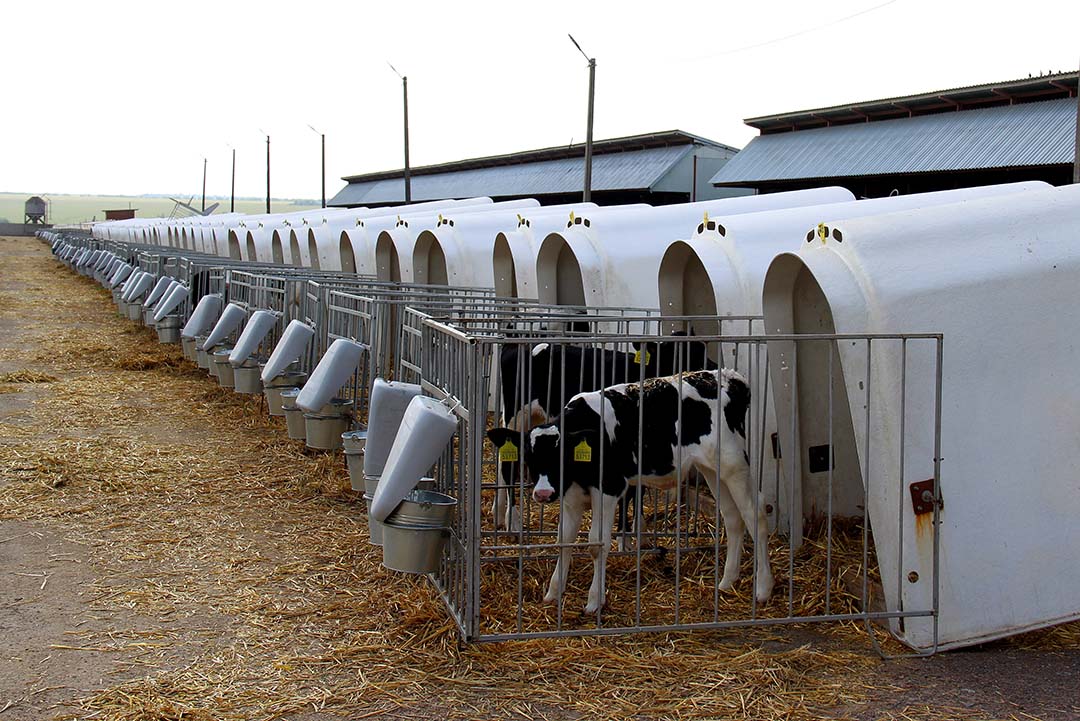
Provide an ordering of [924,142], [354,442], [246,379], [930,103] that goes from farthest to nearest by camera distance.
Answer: [930,103]
[924,142]
[246,379]
[354,442]

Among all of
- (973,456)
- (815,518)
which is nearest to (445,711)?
(973,456)

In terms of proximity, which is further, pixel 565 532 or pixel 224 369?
pixel 224 369

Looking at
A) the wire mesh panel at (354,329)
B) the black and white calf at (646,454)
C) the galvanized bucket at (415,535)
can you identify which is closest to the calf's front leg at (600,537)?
the black and white calf at (646,454)

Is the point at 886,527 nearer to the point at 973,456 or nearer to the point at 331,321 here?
the point at 973,456

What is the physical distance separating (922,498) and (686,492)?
86.3 inches

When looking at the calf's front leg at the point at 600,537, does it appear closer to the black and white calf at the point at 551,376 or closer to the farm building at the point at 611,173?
the black and white calf at the point at 551,376

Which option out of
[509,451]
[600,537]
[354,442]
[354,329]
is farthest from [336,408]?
[600,537]

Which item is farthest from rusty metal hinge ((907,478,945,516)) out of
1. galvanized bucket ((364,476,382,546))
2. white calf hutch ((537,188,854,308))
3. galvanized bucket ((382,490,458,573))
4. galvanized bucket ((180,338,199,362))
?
galvanized bucket ((180,338,199,362))

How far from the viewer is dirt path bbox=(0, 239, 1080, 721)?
523cm

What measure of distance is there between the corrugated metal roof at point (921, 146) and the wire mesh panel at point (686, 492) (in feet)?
72.4

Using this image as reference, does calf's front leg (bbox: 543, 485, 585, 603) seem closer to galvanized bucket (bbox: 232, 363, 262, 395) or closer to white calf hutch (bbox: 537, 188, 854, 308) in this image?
white calf hutch (bbox: 537, 188, 854, 308)

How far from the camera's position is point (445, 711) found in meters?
5.15

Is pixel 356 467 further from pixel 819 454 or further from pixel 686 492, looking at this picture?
pixel 819 454

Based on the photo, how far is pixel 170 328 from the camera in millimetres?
17828
